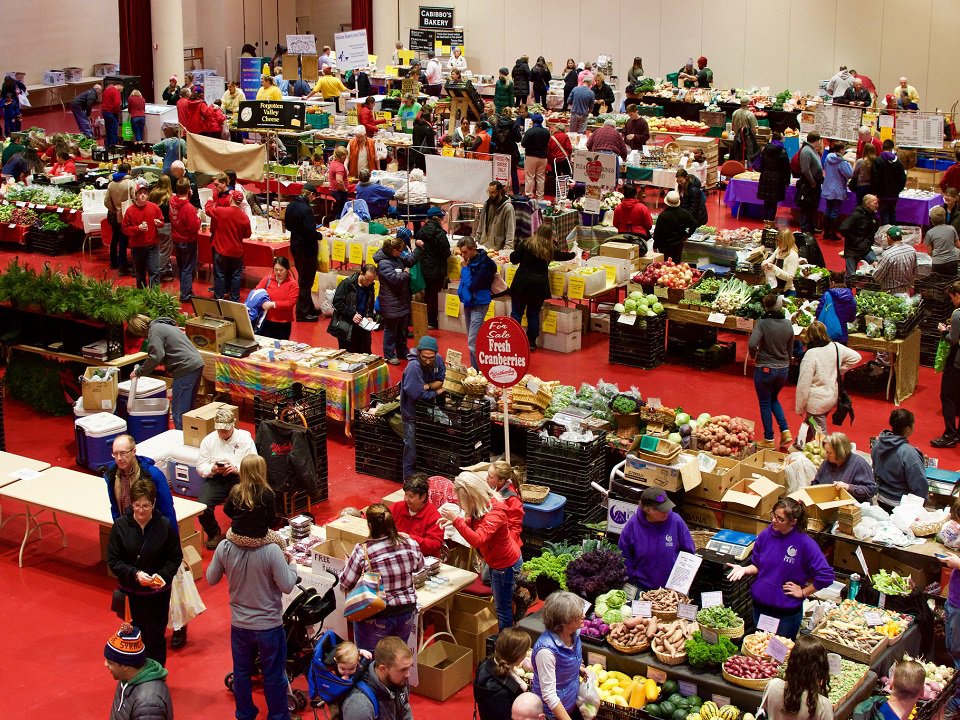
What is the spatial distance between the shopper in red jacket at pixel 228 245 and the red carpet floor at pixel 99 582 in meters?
3.06

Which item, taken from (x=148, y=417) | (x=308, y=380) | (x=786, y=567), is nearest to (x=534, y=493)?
(x=786, y=567)

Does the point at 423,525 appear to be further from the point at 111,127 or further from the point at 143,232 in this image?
the point at 111,127

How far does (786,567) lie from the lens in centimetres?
726

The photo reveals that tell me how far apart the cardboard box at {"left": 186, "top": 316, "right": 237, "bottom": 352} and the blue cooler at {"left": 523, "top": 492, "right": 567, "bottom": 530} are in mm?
4196

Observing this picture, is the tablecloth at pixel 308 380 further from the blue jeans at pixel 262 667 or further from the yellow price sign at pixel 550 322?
the blue jeans at pixel 262 667

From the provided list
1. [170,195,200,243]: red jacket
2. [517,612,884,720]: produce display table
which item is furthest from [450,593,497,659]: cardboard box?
[170,195,200,243]: red jacket

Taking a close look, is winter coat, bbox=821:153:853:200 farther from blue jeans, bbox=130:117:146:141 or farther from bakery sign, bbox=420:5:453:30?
bakery sign, bbox=420:5:453:30

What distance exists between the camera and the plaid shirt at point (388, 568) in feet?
22.8

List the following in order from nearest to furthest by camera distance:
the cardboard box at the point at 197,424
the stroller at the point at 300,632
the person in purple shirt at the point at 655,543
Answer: the stroller at the point at 300,632, the person in purple shirt at the point at 655,543, the cardboard box at the point at 197,424

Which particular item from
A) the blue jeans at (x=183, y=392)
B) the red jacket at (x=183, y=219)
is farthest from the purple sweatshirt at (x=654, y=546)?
the red jacket at (x=183, y=219)

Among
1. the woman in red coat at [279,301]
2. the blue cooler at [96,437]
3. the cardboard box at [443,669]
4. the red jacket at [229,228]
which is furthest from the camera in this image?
the red jacket at [229,228]

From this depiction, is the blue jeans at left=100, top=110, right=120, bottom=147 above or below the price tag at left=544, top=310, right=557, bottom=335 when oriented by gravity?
above

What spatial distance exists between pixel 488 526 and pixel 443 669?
0.90 metres

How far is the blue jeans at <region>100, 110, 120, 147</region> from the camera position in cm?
2580
